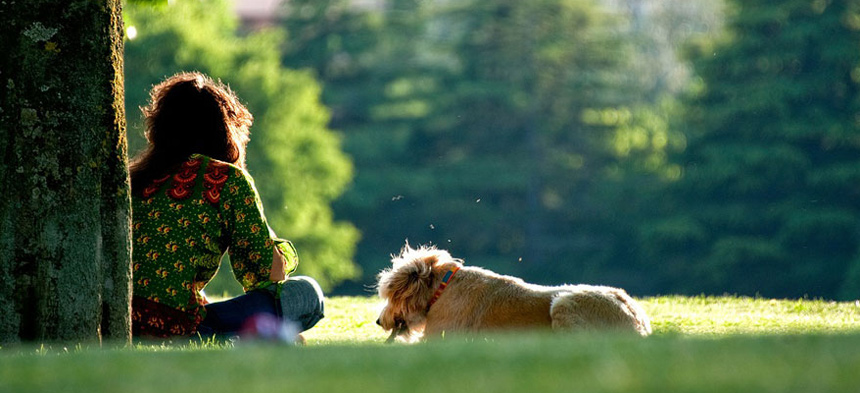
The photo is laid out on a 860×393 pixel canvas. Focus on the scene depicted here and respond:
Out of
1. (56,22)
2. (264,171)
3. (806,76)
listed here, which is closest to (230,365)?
(56,22)

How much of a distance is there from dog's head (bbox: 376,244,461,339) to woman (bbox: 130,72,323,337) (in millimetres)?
841

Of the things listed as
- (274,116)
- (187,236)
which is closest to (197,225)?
(187,236)

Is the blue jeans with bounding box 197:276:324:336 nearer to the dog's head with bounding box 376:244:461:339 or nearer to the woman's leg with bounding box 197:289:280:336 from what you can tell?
the woman's leg with bounding box 197:289:280:336

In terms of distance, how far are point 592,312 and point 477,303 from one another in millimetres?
760

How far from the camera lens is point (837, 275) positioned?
142 feet

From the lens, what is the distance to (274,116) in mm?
47250

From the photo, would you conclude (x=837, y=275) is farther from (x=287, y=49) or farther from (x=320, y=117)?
(x=287, y=49)

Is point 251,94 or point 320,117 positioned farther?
point 320,117

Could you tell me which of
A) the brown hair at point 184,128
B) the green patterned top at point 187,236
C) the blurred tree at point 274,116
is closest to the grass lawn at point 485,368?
the green patterned top at point 187,236

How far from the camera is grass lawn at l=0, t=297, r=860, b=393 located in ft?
11.6

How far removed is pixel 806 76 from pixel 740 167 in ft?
14.0

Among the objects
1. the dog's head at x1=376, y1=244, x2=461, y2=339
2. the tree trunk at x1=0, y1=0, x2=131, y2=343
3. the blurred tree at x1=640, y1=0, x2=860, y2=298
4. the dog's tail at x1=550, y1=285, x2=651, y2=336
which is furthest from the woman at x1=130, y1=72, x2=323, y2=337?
the blurred tree at x1=640, y1=0, x2=860, y2=298

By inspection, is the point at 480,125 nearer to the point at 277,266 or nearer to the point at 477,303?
the point at 477,303

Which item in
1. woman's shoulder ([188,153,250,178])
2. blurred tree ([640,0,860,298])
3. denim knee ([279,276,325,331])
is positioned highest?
blurred tree ([640,0,860,298])
